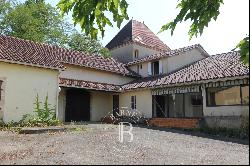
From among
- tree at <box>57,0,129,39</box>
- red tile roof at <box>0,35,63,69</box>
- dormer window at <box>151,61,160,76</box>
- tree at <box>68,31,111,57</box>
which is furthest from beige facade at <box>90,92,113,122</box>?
tree at <box>57,0,129,39</box>

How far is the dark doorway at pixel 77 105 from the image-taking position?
2372 centimetres

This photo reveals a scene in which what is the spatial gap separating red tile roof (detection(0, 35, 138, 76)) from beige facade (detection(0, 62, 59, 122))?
461 millimetres

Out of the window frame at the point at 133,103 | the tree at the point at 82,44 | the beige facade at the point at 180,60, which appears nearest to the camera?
the window frame at the point at 133,103

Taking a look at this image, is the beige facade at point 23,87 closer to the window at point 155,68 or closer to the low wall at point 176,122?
the low wall at point 176,122

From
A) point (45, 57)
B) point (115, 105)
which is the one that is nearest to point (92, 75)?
point (115, 105)

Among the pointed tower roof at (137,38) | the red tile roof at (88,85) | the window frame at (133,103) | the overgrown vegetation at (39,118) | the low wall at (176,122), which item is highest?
the pointed tower roof at (137,38)

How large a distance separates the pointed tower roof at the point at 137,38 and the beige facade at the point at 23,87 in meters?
15.6

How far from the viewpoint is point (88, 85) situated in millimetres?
23688

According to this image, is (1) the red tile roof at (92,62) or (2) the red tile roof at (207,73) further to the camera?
(1) the red tile roof at (92,62)

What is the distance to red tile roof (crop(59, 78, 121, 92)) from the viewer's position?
2228 cm

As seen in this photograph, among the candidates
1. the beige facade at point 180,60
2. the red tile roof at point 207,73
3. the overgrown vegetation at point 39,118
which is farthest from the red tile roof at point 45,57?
the beige facade at point 180,60

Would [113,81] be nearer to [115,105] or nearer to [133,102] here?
[115,105]

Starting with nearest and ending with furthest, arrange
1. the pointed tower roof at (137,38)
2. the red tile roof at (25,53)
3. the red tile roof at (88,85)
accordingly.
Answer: the red tile roof at (25,53)
the red tile roof at (88,85)
the pointed tower roof at (137,38)

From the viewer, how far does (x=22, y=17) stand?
120ft
